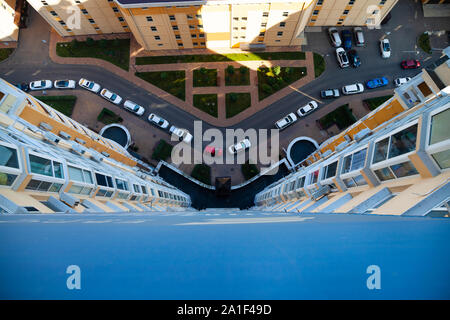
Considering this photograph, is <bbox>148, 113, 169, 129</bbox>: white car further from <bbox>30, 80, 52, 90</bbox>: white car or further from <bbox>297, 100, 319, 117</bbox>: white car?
<bbox>297, 100, 319, 117</bbox>: white car

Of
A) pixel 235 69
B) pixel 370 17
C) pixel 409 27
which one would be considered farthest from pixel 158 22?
pixel 409 27

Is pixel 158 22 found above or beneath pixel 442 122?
above

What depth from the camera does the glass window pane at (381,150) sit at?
12.3 m

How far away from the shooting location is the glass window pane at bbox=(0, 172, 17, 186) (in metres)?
10.8

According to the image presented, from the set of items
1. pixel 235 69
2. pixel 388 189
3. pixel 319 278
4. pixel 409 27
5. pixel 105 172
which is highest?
pixel 409 27

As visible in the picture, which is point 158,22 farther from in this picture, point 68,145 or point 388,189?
point 388,189

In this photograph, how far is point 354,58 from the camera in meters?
41.9

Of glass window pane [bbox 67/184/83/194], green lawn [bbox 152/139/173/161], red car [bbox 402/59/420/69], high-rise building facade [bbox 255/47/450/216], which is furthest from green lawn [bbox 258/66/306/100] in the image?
glass window pane [bbox 67/184/83/194]

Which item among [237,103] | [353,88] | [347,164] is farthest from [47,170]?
[353,88]

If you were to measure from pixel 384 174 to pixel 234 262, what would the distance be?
1047 centimetres

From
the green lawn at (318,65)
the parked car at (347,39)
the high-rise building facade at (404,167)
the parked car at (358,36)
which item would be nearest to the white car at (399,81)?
the parked car at (358,36)

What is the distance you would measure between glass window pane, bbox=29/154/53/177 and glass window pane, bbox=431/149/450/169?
1856 cm

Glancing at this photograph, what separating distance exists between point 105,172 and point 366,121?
2567 cm

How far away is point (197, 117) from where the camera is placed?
4141 cm
